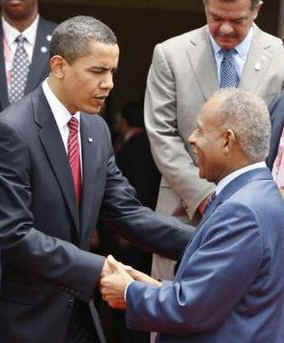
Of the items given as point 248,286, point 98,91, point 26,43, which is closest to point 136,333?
point 26,43

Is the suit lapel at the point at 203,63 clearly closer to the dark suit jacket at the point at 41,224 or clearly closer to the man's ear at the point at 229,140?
the dark suit jacket at the point at 41,224

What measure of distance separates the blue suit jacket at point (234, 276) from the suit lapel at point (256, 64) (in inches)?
65.4

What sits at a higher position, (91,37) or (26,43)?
(91,37)

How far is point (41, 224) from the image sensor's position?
4.64 meters

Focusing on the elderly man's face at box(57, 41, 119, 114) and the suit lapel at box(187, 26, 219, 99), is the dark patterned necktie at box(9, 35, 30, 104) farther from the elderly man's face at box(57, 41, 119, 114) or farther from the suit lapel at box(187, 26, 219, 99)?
the elderly man's face at box(57, 41, 119, 114)

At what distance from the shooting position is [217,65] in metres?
5.67

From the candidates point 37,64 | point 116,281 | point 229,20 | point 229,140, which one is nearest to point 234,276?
point 229,140

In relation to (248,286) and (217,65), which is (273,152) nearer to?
(217,65)

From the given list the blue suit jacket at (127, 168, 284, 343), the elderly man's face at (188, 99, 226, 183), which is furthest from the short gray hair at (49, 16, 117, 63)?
the blue suit jacket at (127, 168, 284, 343)

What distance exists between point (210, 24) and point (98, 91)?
1.07m

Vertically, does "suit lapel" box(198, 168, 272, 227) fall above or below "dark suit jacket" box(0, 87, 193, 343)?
above

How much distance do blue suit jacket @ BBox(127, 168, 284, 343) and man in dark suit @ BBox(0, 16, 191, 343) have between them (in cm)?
66

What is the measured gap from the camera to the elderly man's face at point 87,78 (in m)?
4.68

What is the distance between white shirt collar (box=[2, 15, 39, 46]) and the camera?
239 inches
